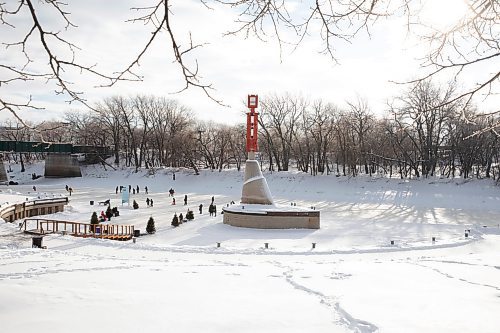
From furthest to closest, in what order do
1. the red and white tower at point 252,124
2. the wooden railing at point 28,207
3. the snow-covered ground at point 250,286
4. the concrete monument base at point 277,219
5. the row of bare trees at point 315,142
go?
the row of bare trees at point 315,142, the red and white tower at point 252,124, the wooden railing at point 28,207, the concrete monument base at point 277,219, the snow-covered ground at point 250,286

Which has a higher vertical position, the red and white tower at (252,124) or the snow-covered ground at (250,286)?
Result: the red and white tower at (252,124)

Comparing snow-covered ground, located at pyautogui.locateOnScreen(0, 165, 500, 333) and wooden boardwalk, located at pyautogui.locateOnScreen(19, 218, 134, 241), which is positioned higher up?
snow-covered ground, located at pyautogui.locateOnScreen(0, 165, 500, 333)

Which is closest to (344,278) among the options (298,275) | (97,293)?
(298,275)

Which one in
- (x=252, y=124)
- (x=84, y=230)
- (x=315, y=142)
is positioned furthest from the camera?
(x=315, y=142)

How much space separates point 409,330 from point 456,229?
73.0 feet

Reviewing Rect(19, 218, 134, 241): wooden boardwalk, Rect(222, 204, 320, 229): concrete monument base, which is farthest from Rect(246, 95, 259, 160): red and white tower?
Rect(19, 218, 134, 241): wooden boardwalk

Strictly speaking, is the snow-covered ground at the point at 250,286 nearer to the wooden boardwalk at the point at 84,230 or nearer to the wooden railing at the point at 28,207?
the wooden boardwalk at the point at 84,230

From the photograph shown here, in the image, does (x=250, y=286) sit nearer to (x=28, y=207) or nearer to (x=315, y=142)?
(x=28, y=207)

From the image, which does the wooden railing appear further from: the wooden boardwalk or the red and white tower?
the red and white tower

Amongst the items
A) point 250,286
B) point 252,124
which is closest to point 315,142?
point 252,124

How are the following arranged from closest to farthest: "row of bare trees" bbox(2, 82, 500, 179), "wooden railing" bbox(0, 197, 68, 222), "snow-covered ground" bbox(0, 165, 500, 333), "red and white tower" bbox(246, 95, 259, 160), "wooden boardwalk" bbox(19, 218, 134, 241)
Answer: "snow-covered ground" bbox(0, 165, 500, 333)
"wooden boardwalk" bbox(19, 218, 134, 241)
"wooden railing" bbox(0, 197, 68, 222)
"red and white tower" bbox(246, 95, 259, 160)
"row of bare trees" bbox(2, 82, 500, 179)

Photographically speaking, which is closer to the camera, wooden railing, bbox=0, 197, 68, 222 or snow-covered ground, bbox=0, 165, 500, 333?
snow-covered ground, bbox=0, 165, 500, 333

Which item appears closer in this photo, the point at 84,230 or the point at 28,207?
the point at 84,230

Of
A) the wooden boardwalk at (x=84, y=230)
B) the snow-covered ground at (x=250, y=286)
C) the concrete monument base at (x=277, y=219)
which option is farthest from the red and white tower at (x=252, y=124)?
the wooden boardwalk at (x=84, y=230)
